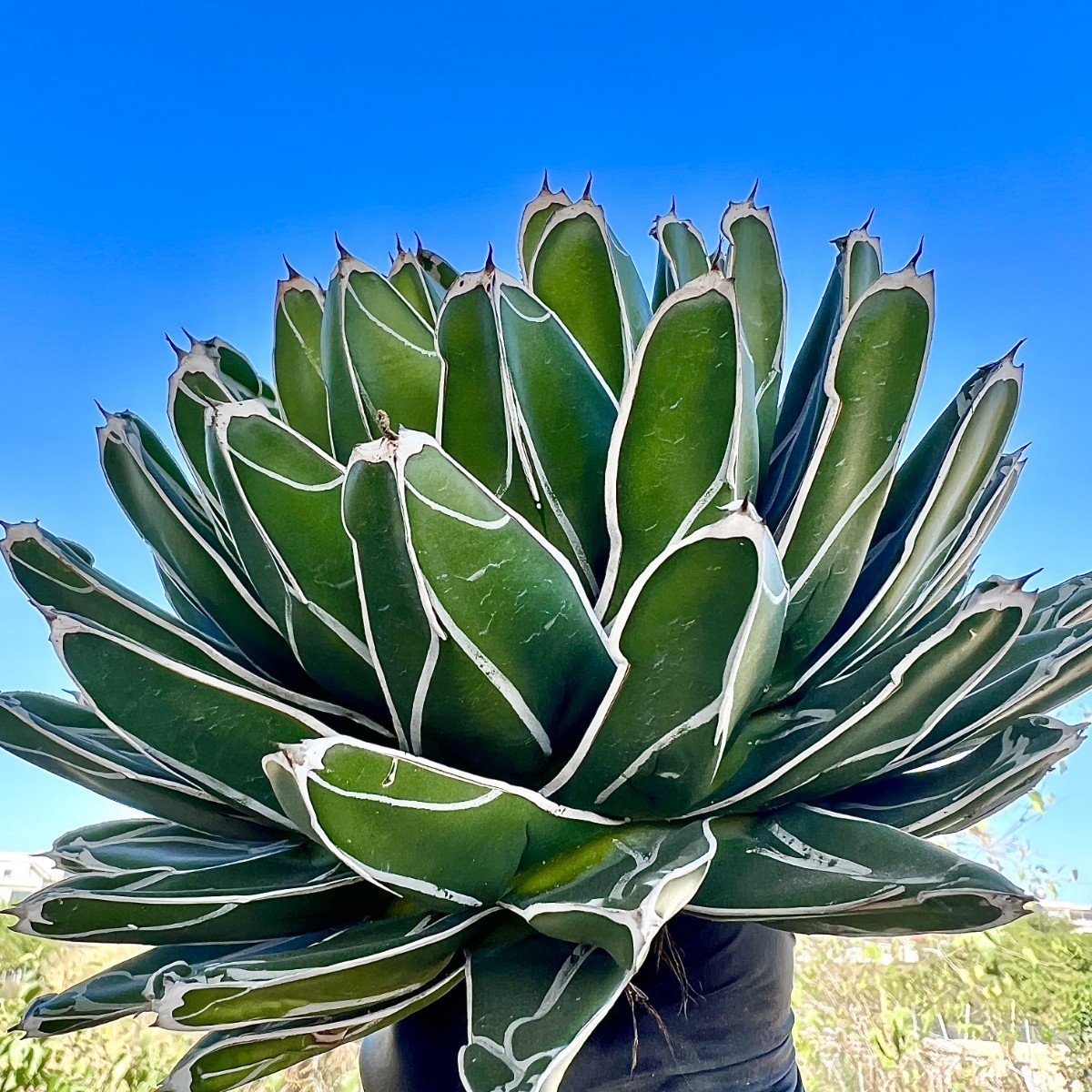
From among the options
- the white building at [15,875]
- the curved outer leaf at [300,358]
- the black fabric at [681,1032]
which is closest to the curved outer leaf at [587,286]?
the curved outer leaf at [300,358]

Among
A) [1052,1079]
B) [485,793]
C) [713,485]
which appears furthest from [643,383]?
[1052,1079]

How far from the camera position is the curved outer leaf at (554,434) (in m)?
0.37

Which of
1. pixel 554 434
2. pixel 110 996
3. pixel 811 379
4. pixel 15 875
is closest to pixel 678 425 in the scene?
pixel 554 434

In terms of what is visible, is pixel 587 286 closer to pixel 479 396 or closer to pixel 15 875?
pixel 479 396

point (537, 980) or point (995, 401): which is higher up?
point (995, 401)

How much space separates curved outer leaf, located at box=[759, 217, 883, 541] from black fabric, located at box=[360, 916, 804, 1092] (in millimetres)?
167

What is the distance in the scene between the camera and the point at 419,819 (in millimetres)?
268

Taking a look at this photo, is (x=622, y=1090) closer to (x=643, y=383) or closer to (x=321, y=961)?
(x=321, y=961)

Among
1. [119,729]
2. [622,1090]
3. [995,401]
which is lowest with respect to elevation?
[622,1090]

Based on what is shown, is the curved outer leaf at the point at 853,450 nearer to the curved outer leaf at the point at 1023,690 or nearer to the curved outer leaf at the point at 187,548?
the curved outer leaf at the point at 1023,690

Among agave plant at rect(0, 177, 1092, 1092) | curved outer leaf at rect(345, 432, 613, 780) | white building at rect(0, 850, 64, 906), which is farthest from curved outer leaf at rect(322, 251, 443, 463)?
white building at rect(0, 850, 64, 906)

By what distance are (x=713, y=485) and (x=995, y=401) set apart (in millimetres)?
136

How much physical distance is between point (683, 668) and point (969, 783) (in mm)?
145

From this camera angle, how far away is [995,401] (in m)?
0.39
